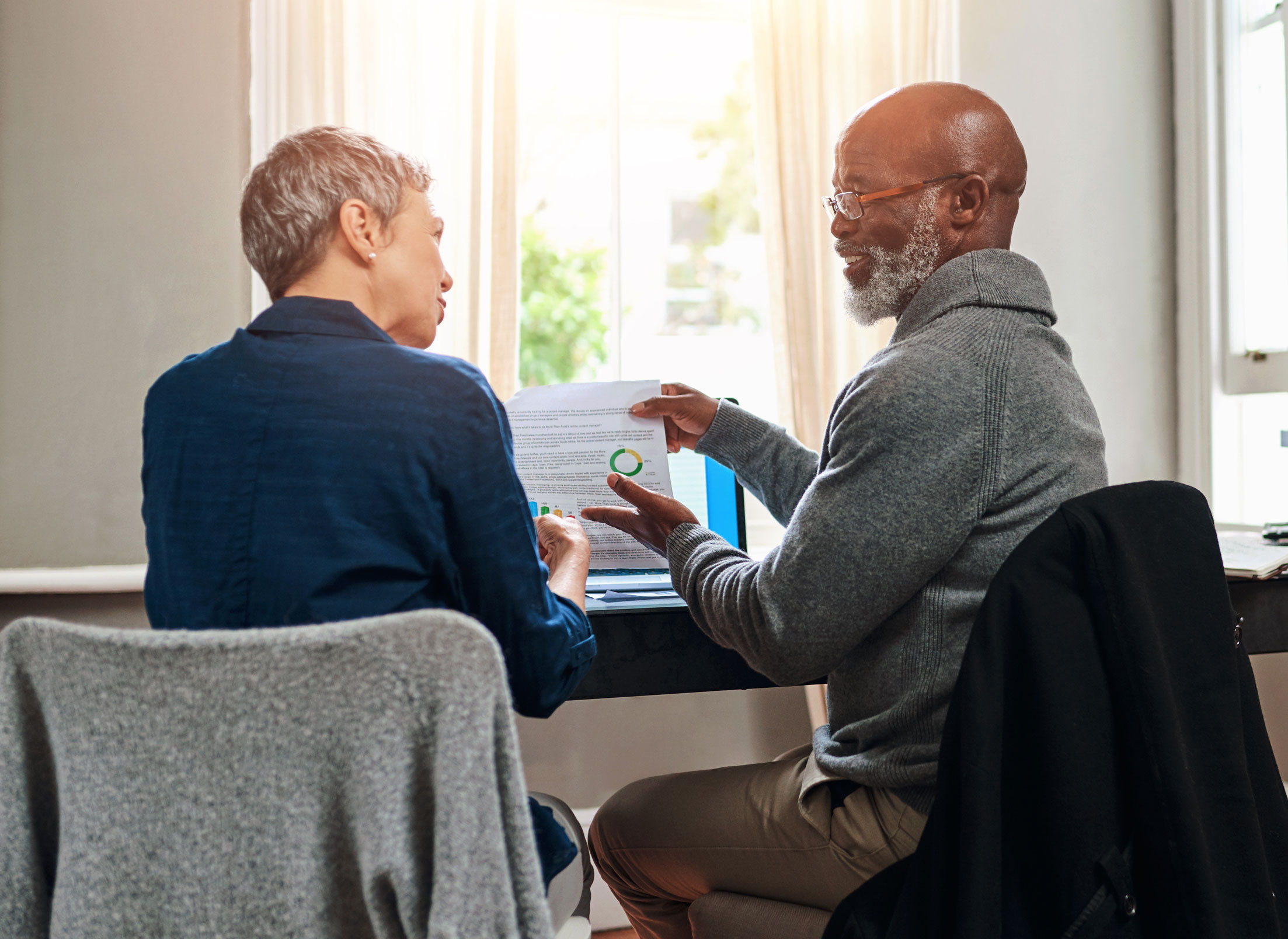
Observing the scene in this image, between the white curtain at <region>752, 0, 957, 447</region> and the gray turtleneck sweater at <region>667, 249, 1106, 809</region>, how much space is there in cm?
127

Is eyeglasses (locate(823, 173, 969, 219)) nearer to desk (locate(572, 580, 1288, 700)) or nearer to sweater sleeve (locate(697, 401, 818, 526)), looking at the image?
sweater sleeve (locate(697, 401, 818, 526))

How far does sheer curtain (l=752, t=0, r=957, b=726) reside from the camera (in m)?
2.42

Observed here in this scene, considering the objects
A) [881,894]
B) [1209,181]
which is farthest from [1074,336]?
[881,894]

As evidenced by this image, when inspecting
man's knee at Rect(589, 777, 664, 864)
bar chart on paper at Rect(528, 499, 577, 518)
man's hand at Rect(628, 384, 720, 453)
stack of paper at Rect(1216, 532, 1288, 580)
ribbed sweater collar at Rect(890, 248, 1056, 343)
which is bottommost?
man's knee at Rect(589, 777, 664, 864)

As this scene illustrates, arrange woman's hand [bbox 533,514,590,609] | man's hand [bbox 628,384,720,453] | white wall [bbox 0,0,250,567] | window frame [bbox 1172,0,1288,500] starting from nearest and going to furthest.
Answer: woman's hand [bbox 533,514,590,609] < man's hand [bbox 628,384,720,453] < white wall [bbox 0,0,250,567] < window frame [bbox 1172,0,1288,500]

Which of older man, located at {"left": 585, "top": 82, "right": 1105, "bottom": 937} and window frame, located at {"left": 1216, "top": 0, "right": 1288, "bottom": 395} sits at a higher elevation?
window frame, located at {"left": 1216, "top": 0, "right": 1288, "bottom": 395}

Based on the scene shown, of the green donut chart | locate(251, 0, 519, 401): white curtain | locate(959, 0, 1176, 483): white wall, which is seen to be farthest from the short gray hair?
locate(959, 0, 1176, 483): white wall

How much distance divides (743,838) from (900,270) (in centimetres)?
83

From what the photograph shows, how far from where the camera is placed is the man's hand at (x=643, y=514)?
4.38 feet

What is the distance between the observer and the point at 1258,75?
2537mm

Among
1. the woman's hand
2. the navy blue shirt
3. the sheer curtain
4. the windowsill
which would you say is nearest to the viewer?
the navy blue shirt

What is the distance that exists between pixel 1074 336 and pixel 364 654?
253 cm

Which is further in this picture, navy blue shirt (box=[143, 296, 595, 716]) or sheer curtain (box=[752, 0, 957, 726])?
sheer curtain (box=[752, 0, 957, 726])

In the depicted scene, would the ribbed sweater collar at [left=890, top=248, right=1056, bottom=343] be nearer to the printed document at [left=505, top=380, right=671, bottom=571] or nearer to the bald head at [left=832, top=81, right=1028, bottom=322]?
the bald head at [left=832, top=81, right=1028, bottom=322]
